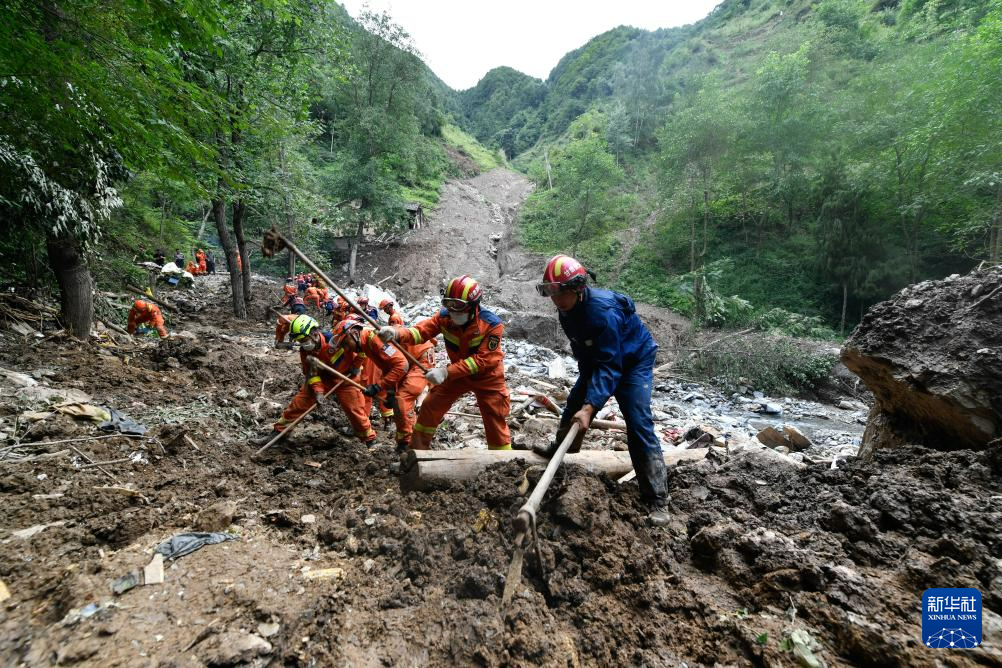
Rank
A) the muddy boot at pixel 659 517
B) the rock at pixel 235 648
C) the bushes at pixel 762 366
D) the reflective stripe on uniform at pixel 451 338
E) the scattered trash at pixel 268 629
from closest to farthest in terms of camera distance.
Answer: the rock at pixel 235 648
the scattered trash at pixel 268 629
the muddy boot at pixel 659 517
the reflective stripe on uniform at pixel 451 338
the bushes at pixel 762 366

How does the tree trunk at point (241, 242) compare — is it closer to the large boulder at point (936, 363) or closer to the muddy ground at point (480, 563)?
the muddy ground at point (480, 563)

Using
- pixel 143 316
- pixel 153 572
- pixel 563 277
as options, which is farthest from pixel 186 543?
pixel 143 316

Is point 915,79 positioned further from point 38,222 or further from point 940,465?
point 38,222

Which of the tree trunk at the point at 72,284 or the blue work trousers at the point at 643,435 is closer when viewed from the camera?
the blue work trousers at the point at 643,435

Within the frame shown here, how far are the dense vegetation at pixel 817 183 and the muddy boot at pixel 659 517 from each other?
1353cm

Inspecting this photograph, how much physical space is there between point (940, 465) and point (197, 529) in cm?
498

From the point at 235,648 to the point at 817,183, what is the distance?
2020cm

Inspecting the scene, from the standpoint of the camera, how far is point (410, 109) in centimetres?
2192

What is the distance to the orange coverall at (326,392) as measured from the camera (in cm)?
458

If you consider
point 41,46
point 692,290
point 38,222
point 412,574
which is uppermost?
point 41,46

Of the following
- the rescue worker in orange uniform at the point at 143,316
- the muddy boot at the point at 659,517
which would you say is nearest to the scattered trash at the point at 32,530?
the muddy boot at the point at 659,517

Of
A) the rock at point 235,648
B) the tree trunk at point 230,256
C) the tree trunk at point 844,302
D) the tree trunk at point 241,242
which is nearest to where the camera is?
the rock at point 235,648

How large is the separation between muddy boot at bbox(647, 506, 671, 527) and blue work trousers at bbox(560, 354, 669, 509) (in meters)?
0.03

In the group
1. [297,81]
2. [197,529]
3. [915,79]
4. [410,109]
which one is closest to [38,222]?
[197,529]
